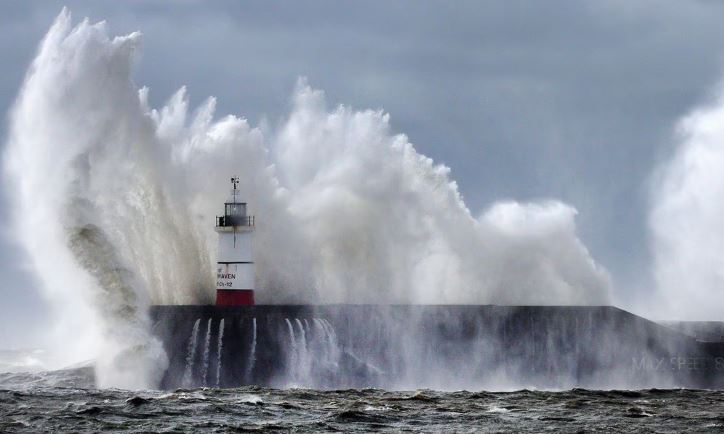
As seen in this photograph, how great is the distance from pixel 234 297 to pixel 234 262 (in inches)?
55.4

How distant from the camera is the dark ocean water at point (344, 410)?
32.5 meters

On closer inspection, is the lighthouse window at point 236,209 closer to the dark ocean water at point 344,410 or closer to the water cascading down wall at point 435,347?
the water cascading down wall at point 435,347

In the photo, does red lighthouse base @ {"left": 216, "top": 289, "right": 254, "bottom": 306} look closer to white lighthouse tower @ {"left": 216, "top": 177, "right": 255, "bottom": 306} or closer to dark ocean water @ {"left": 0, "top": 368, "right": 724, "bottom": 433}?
white lighthouse tower @ {"left": 216, "top": 177, "right": 255, "bottom": 306}

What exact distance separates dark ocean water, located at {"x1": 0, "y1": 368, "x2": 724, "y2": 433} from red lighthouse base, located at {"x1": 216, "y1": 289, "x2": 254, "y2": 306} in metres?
7.89

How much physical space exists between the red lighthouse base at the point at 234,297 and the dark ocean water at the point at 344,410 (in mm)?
7888

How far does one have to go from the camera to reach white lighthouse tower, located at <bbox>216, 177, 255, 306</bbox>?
50719 millimetres

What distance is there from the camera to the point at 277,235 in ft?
185

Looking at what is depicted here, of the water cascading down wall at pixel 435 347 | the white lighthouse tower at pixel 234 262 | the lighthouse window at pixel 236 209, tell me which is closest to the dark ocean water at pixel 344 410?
the water cascading down wall at pixel 435 347

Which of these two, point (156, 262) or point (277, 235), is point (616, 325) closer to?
point (277, 235)

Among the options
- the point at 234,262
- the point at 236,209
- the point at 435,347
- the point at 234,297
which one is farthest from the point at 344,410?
the point at 236,209

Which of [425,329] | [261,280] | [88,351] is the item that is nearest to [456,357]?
[425,329]

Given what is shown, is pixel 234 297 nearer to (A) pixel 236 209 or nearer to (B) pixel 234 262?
(B) pixel 234 262

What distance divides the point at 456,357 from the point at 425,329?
5.26 ft

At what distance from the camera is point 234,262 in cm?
5088
